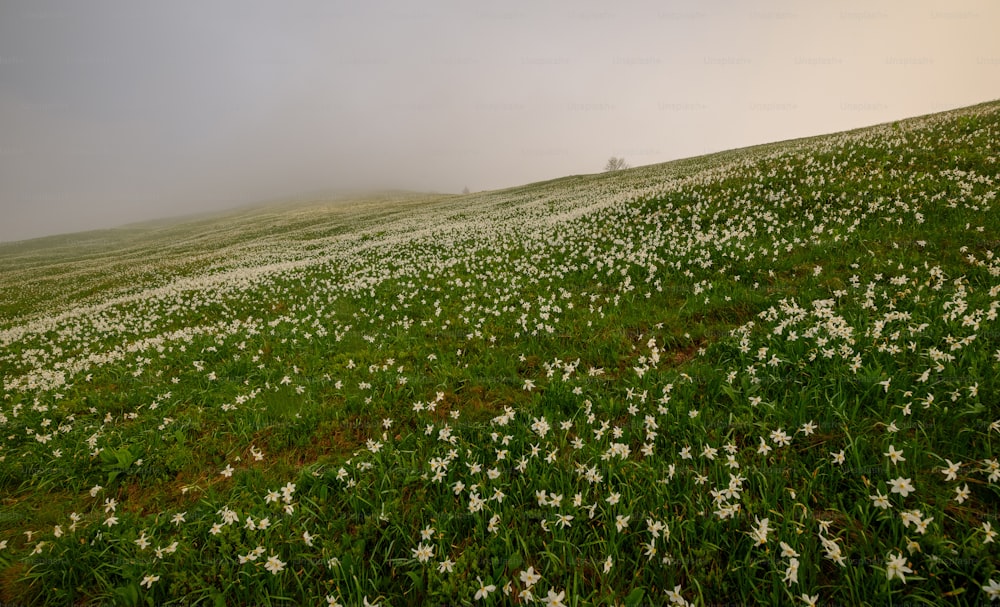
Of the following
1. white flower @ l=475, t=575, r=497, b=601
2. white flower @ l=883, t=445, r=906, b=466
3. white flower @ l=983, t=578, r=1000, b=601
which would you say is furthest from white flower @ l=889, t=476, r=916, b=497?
white flower @ l=475, t=575, r=497, b=601

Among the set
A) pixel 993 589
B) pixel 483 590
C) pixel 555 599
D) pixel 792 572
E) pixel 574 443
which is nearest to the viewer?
pixel 993 589

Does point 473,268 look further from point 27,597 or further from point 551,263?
point 27,597

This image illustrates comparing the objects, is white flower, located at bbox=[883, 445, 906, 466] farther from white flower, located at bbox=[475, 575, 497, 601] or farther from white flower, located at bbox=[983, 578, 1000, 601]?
white flower, located at bbox=[475, 575, 497, 601]

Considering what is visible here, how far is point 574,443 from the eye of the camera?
425 cm

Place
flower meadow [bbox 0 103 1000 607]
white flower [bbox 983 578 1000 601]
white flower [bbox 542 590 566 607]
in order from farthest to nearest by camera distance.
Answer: flower meadow [bbox 0 103 1000 607] < white flower [bbox 542 590 566 607] < white flower [bbox 983 578 1000 601]

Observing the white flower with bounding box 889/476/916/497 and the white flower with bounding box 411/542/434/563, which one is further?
the white flower with bounding box 411/542/434/563

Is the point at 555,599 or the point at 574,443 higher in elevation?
the point at 574,443

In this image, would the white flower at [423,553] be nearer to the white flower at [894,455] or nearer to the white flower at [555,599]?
the white flower at [555,599]

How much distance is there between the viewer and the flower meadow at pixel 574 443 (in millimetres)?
2982

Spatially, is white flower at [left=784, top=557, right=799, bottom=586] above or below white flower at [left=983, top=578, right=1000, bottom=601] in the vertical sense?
below

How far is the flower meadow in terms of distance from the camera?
298 cm

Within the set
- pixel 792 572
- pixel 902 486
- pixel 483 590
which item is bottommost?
pixel 483 590

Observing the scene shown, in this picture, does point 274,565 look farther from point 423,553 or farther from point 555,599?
point 555,599

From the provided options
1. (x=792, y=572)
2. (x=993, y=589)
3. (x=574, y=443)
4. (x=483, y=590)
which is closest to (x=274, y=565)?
(x=483, y=590)
